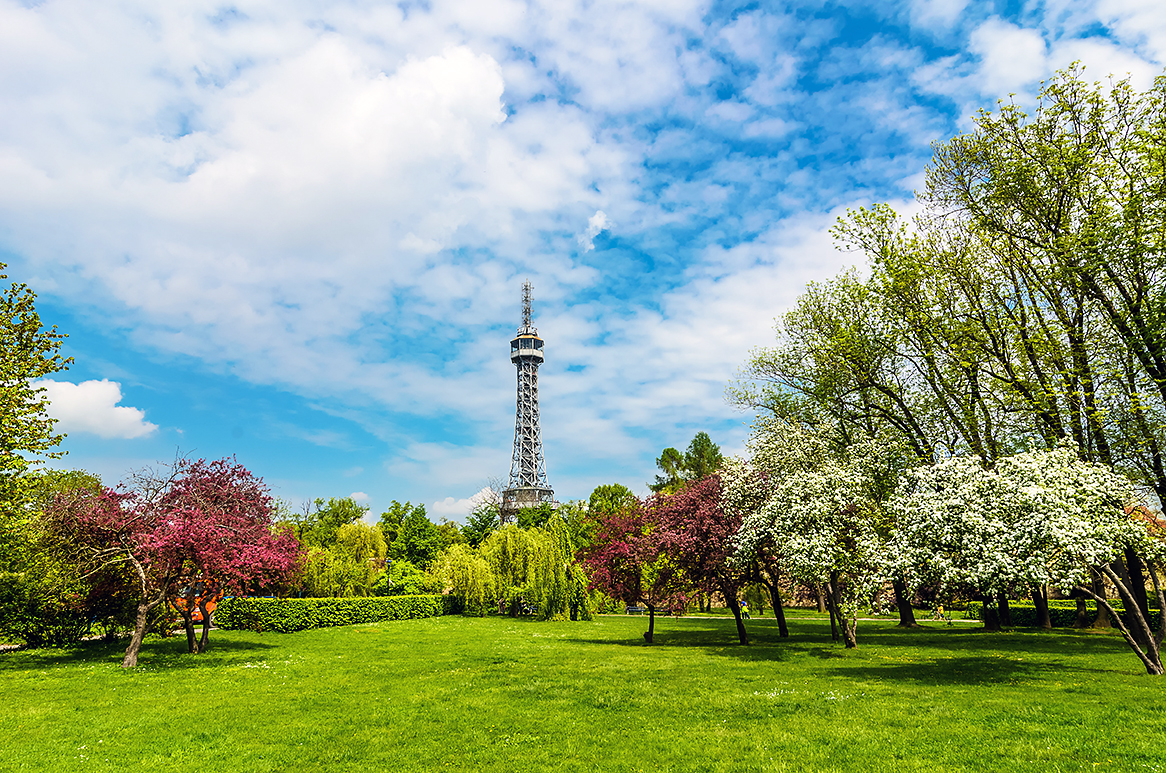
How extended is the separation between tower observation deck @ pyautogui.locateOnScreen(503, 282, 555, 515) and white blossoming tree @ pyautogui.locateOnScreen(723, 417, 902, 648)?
3300 inches

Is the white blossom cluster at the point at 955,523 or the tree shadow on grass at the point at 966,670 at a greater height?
the white blossom cluster at the point at 955,523

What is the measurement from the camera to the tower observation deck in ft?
363

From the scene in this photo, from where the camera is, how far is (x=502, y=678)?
57.2 feet

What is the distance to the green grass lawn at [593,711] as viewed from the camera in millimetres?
9680

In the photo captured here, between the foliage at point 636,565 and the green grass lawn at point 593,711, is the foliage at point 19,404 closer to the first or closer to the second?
the green grass lawn at point 593,711

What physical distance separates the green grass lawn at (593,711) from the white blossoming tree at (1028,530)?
7.61 ft

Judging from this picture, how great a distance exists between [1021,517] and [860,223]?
13702mm

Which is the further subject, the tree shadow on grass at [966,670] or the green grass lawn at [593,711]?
the tree shadow on grass at [966,670]

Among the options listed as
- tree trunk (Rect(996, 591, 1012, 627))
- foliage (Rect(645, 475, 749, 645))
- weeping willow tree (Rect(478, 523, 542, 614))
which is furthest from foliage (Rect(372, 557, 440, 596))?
tree trunk (Rect(996, 591, 1012, 627))

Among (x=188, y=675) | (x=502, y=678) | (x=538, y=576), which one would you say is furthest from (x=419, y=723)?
(x=538, y=576)

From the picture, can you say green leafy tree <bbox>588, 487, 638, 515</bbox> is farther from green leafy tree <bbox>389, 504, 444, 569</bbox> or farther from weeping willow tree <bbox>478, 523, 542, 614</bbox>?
weeping willow tree <bbox>478, 523, 542, 614</bbox>

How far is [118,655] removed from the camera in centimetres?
2248

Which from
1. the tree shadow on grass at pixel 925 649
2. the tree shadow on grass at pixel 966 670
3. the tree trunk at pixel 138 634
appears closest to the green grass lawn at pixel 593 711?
the tree shadow on grass at pixel 966 670

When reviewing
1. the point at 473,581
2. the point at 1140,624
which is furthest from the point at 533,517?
the point at 1140,624
